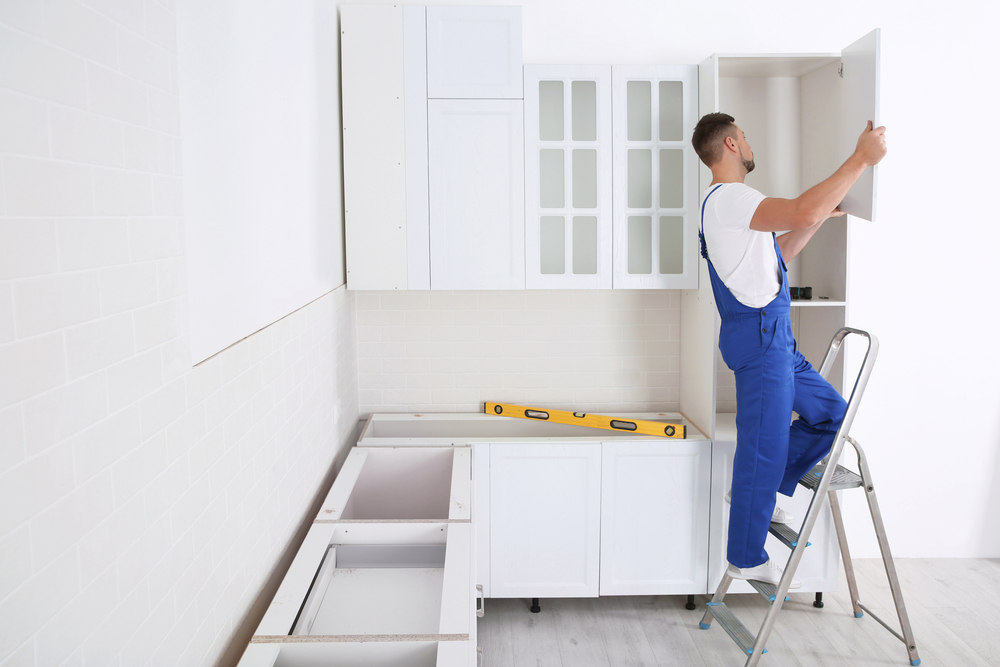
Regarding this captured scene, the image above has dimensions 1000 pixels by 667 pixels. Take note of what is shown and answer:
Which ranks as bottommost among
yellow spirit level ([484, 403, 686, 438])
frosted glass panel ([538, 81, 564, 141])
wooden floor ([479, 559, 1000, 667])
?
wooden floor ([479, 559, 1000, 667])

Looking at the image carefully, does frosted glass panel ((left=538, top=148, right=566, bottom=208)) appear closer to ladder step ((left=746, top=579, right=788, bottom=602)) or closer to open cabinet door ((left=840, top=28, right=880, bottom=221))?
open cabinet door ((left=840, top=28, right=880, bottom=221))

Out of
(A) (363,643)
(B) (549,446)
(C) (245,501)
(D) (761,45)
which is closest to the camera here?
(A) (363,643)

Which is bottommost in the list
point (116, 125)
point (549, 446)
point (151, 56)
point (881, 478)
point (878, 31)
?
point (881, 478)

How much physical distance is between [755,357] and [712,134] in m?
0.85

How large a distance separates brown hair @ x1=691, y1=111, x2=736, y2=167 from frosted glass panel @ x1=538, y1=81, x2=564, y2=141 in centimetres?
58

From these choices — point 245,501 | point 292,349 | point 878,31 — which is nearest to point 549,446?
point 292,349

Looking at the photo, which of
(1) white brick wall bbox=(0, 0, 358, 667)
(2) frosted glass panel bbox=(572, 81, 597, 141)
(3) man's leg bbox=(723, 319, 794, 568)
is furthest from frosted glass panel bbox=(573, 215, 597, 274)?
(1) white brick wall bbox=(0, 0, 358, 667)

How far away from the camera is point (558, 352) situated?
3865 mm

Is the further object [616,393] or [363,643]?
[616,393]

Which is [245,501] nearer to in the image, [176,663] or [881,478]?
[176,663]

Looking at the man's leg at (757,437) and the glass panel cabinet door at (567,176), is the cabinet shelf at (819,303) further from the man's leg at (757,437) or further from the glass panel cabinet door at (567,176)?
the glass panel cabinet door at (567,176)

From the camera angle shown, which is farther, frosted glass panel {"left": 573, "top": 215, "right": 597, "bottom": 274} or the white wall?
the white wall

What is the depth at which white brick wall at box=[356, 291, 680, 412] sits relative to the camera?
3824 mm

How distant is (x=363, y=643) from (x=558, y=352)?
2.37m
